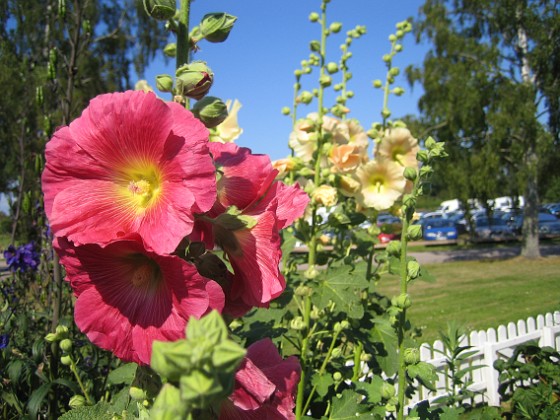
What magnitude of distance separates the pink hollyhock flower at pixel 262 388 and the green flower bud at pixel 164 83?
0.46m

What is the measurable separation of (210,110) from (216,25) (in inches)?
7.3

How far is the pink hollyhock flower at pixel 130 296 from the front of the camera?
2.09ft

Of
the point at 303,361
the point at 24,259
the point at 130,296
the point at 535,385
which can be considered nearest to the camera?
the point at 130,296

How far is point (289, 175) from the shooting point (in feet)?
7.68

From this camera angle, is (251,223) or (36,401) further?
(36,401)

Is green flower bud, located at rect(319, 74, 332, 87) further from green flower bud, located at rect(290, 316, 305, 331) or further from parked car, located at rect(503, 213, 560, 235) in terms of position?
parked car, located at rect(503, 213, 560, 235)

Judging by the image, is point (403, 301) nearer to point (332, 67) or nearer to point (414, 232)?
point (414, 232)

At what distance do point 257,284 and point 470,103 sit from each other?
12.8m

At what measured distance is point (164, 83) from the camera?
819 millimetres

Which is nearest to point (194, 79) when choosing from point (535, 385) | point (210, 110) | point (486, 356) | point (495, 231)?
point (210, 110)

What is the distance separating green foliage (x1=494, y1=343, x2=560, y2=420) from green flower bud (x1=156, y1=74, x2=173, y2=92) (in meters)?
2.68

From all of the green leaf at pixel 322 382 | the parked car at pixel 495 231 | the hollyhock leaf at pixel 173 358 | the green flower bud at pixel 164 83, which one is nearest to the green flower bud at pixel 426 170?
the green flower bud at pixel 164 83

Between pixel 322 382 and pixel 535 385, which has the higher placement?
pixel 322 382

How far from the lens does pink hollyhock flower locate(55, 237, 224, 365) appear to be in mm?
638
